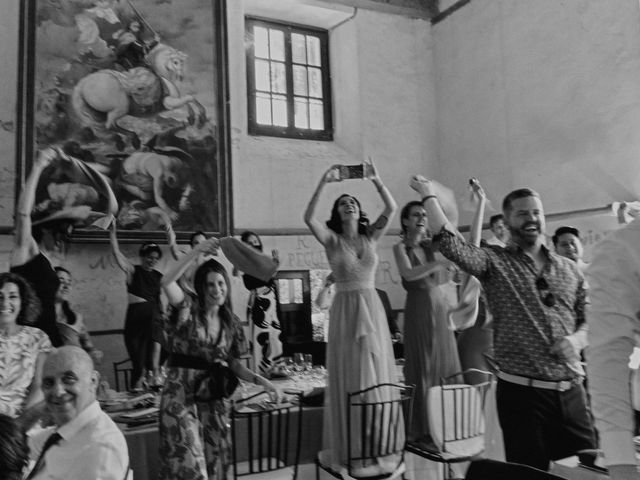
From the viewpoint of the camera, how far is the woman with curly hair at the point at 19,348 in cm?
272

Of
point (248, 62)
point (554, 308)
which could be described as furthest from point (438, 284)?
point (248, 62)

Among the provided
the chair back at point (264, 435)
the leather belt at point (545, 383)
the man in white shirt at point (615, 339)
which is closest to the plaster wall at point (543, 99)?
the leather belt at point (545, 383)

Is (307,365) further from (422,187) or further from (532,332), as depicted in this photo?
(532,332)

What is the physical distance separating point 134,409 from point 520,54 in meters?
5.97

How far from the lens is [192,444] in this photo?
9.19 ft

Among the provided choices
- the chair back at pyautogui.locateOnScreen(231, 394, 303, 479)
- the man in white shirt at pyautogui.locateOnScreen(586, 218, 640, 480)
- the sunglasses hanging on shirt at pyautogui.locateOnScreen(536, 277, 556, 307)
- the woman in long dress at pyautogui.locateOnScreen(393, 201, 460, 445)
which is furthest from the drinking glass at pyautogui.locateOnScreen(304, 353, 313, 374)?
the man in white shirt at pyautogui.locateOnScreen(586, 218, 640, 480)

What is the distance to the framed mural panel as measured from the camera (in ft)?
19.6

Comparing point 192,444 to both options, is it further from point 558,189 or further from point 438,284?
point 558,189

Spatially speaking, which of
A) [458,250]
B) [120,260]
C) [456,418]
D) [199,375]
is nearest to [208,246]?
[199,375]

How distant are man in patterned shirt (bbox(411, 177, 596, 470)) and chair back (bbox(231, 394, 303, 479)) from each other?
1103 mm

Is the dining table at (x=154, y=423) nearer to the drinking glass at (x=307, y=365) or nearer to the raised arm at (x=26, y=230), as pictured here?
the drinking glass at (x=307, y=365)

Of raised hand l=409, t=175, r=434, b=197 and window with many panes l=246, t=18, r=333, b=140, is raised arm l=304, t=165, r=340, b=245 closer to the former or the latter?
raised hand l=409, t=175, r=434, b=197

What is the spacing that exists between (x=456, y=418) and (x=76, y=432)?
226 centimetres

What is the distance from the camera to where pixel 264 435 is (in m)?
3.31
